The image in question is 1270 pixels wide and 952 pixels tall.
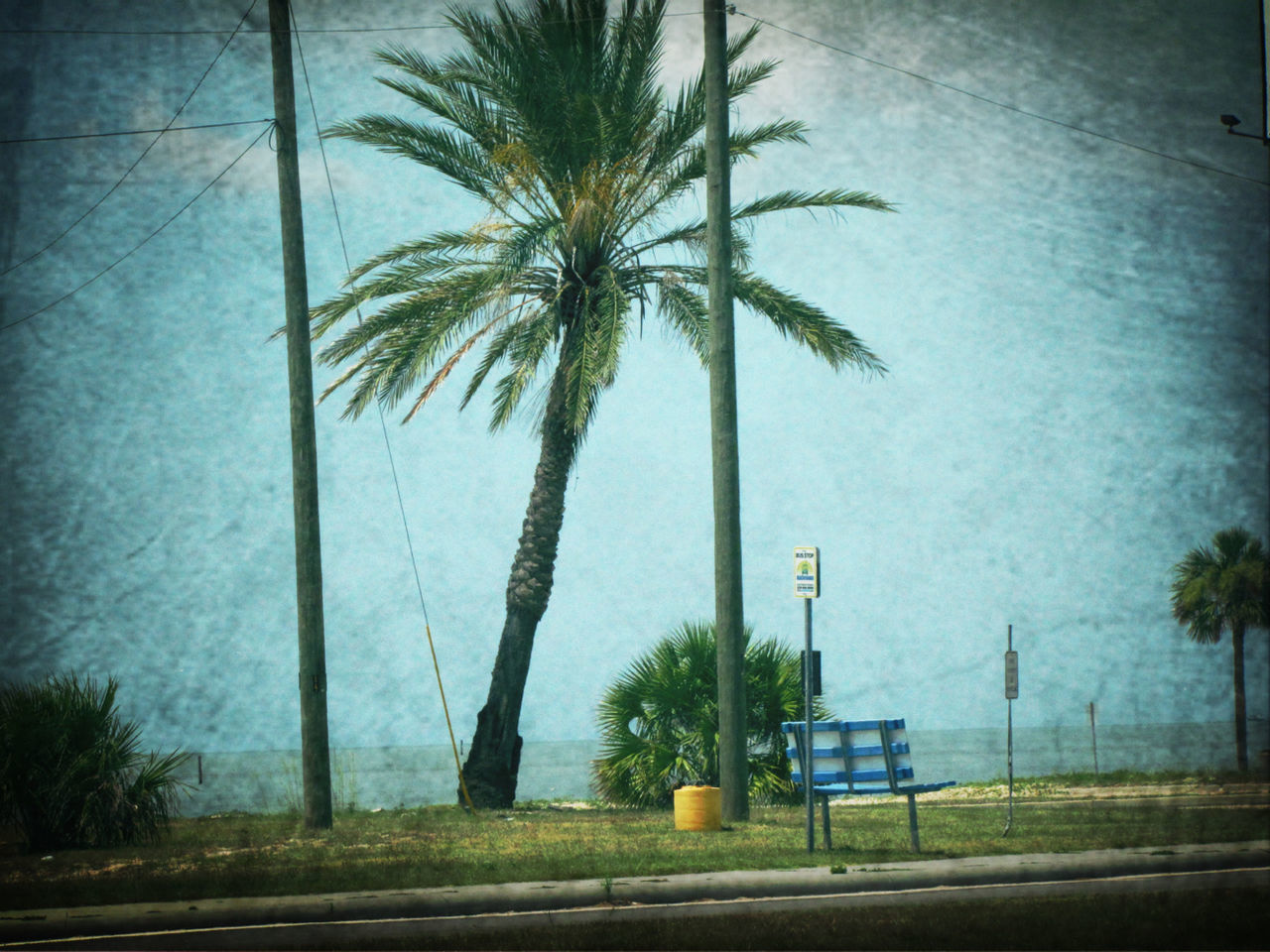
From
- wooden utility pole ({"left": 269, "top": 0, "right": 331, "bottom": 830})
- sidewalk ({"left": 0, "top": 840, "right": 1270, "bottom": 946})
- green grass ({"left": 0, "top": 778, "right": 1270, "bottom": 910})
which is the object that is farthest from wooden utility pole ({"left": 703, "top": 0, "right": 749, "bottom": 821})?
wooden utility pole ({"left": 269, "top": 0, "right": 331, "bottom": 830})

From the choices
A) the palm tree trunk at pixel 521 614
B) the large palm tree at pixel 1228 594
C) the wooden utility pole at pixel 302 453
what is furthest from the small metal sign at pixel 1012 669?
the wooden utility pole at pixel 302 453

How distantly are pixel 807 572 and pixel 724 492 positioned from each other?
240 cm

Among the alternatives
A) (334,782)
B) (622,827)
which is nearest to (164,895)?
(622,827)

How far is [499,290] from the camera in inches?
669

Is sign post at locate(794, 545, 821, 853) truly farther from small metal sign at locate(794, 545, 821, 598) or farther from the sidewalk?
the sidewalk

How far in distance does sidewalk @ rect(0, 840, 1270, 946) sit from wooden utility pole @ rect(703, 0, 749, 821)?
358 centimetres

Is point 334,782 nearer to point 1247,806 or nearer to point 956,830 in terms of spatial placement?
point 956,830

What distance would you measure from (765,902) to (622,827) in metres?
4.40

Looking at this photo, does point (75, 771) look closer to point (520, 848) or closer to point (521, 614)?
point (520, 848)

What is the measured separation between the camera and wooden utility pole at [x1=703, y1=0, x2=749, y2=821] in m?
13.1

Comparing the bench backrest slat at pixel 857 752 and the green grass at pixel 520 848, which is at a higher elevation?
the bench backrest slat at pixel 857 752

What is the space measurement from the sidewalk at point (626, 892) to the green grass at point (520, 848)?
37cm

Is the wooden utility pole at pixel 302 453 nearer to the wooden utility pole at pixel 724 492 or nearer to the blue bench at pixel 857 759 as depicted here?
the wooden utility pole at pixel 724 492

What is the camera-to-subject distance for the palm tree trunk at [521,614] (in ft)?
53.8
